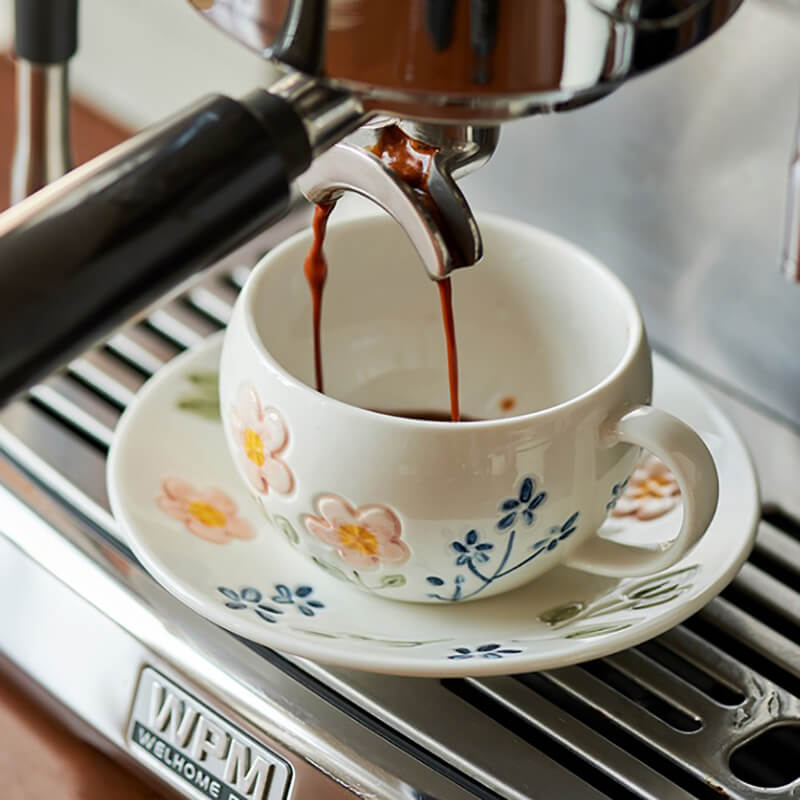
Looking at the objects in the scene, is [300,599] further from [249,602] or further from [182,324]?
[182,324]

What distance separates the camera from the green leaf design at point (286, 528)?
1.23 ft

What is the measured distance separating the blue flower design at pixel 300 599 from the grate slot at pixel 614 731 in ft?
0.20

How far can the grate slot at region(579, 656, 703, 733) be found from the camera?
38cm

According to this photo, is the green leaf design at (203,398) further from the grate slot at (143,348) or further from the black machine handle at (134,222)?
the black machine handle at (134,222)

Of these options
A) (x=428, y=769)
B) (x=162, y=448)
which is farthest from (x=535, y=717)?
(x=162, y=448)

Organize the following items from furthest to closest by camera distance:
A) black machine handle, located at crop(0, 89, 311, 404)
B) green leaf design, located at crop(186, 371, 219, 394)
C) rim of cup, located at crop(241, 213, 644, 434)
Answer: green leaf design, located at crop(186, 371, 219, 394) → rim of cup, located at crop(241, 213, 644, 434) → black machine handle, located at crop(0, 89, 311, 404)

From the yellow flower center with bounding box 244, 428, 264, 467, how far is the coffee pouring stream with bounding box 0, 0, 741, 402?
0.38ft

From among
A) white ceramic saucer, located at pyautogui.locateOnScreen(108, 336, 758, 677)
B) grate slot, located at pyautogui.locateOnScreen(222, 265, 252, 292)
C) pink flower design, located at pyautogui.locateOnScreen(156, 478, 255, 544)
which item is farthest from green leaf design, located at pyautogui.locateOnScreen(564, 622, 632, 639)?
grate slot, located at pyautogui.locateOnScreen(222, 265, 252, 292)

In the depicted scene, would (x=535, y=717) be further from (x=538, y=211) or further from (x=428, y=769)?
(x=538, y=211)

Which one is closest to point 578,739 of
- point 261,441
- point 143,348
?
point 261,441

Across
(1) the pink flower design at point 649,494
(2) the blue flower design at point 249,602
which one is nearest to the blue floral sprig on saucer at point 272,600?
(2) the blue flower design at point 249,602

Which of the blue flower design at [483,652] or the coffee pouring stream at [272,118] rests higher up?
the coffee pouring stream at [272,118]

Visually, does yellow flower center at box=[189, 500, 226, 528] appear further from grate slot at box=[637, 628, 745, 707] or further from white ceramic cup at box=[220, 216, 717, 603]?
grate slot at box=[637, 628, 745, 707]

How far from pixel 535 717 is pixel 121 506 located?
0.13 meters
